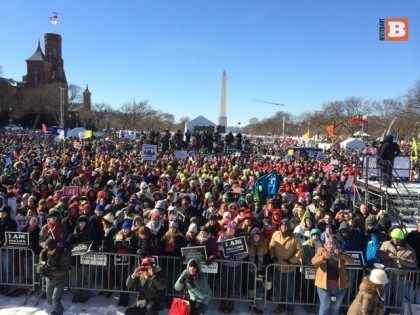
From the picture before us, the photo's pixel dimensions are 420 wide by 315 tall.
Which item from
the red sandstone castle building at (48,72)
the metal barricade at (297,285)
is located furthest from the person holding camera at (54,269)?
the red sandstone castle building at (48,72)

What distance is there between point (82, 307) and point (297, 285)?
392cm

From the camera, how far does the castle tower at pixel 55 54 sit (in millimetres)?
115000

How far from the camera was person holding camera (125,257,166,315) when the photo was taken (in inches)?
258

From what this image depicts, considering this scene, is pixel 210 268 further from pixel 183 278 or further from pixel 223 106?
pixel 223 106

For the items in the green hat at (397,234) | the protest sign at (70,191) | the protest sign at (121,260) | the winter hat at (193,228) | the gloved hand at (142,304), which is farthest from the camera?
the protest sign at (70,191)

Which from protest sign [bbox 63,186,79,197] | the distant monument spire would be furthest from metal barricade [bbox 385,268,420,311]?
the distant monument spire

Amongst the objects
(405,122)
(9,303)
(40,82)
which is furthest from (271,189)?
(40,82)

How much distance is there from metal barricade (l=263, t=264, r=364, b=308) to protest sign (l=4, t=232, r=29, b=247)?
173 inches

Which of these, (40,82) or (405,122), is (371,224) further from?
(40,82)

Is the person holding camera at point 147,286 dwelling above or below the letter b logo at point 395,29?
below

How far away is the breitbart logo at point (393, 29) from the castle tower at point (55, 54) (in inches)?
4324

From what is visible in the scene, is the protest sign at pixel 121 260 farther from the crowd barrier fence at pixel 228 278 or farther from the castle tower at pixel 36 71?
the castle tower at pixel 36 71

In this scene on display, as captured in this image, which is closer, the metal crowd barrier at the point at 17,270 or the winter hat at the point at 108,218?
the metal crowd barrier at the point at 17,270

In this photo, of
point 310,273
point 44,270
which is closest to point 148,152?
point 44,270
